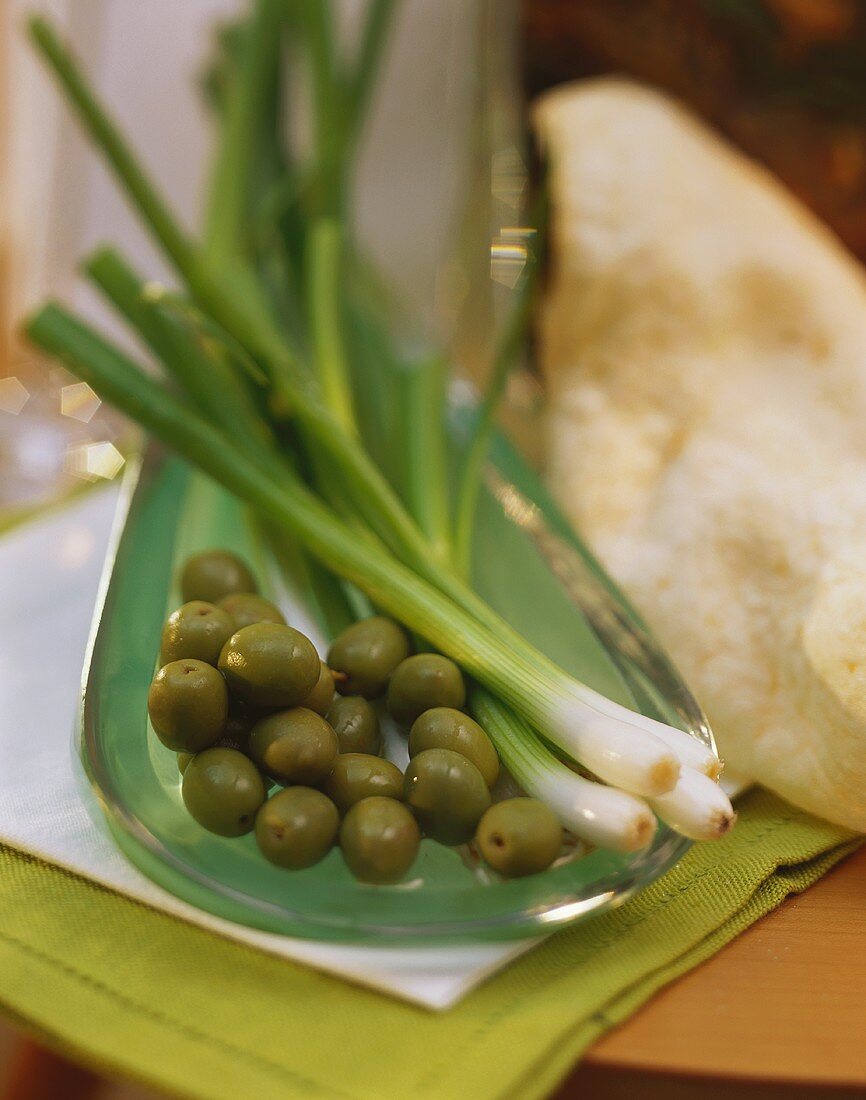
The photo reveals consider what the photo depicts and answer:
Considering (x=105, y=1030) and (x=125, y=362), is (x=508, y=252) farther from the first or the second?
(x=105, y=1030)

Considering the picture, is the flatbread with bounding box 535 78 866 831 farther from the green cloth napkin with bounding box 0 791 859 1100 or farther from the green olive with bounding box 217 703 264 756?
the green olive with bounding box 217 703 264 756

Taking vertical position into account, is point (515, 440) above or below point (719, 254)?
below

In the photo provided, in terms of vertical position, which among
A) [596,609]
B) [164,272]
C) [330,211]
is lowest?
[164,272]

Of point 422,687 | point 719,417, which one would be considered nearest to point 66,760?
point 422,687

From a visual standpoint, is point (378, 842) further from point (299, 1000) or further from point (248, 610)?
point (248, 610)

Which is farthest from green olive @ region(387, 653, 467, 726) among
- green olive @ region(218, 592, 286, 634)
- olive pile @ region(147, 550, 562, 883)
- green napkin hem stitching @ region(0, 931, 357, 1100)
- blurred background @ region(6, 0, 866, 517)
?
blurred background @ region(6, 0, 866, 517)

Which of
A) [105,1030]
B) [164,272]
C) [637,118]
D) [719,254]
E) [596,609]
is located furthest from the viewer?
[164,272]

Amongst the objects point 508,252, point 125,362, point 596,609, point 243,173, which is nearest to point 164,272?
Answer: point 243,173

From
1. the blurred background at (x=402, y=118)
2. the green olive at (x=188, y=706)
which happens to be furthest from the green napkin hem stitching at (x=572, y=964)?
the blurred background at (x=402, y=118)

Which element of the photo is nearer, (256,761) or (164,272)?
(256,761)
